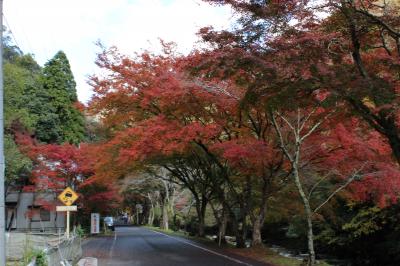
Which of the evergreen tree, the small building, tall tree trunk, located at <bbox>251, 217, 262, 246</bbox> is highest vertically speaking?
the evergreen tree

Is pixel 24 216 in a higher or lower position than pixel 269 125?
lower

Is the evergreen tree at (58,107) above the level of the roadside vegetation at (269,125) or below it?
above

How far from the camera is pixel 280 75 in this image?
11641 millimetres

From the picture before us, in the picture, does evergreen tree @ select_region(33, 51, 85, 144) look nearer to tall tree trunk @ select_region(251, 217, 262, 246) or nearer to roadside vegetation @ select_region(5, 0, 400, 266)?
roadside vegetation @ select_region(5, 0, 400, 266)

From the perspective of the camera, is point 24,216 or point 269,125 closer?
point 269,125

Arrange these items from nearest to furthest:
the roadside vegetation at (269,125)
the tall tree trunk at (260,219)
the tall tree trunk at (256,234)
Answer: the roadside vegetation at (269,125), the tall tree trunk at (260,219), the tall tree trunk at (256,234)

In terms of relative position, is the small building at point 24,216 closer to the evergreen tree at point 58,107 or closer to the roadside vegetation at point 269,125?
the roadside vegetation at point 269,125

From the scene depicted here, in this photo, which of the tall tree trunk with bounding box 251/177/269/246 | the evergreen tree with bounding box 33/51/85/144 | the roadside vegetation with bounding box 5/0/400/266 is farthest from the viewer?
the evergreen tree with bounding box 33/51/85/144

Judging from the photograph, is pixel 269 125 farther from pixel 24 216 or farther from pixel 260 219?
pixel 24 216

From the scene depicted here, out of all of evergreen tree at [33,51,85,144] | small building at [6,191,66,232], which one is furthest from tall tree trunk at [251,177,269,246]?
small building at [6,191,66,232]

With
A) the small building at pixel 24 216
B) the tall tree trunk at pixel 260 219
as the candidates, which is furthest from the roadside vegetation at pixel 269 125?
the small building at pixel 24 216

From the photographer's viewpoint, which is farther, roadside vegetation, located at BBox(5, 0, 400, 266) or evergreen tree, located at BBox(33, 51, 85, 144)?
evergreen tree, located at BBox(33, 51, 85, 144)

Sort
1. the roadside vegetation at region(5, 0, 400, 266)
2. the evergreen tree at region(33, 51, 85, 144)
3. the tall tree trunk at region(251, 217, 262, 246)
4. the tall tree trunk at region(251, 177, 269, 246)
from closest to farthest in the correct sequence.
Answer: the roadside vegetation at region(5, 0, 400, 266), the tall tree trunk at region(251, 177, 269, 246), the tall tree trunk at region(251, 217, 262, 246), the evergreen tree at region(33, 51, 85, 144)

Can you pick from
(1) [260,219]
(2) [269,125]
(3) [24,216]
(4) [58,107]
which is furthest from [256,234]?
(3) [24,216]
